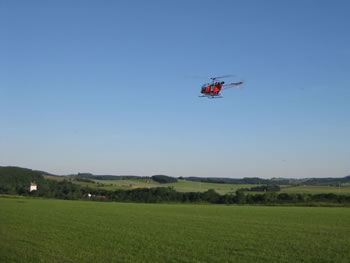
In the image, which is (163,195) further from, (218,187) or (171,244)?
(171,244)

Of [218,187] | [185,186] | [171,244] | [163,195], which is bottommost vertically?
[163,195]

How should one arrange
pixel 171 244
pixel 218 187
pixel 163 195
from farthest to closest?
pixel 218 187 < pixel 163 195 < pixel 171 244

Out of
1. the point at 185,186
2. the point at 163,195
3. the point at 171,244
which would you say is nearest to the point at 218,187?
the point at 185,186

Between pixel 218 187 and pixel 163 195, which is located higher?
pixel 218 187

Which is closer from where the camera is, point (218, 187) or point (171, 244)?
point (171, 244)

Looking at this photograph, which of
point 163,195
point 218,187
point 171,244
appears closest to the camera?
point 171,244

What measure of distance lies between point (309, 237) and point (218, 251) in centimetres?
975

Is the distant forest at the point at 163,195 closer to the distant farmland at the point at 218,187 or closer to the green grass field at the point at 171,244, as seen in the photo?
the distant farmland at the point at 218,187

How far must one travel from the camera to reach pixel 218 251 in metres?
20.0

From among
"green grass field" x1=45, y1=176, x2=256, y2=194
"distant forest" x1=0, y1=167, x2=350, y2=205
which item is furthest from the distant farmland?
"distant forest" x1=0, y1=167, x2=350, y2=205

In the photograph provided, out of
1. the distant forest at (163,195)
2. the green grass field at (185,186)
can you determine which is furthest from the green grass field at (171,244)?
the green grass field at (185,186)

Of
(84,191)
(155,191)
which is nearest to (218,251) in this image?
(155,191)

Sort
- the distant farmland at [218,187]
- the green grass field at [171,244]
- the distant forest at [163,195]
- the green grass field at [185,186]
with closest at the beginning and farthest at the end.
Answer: the green grass field at [171,244]
the distant forest at [163,195]
the distant farmland at [218,187]
the green grass field at [185,186]

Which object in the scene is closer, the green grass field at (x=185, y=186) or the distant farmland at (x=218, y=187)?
the distant farmland at (x=218, y=187)
